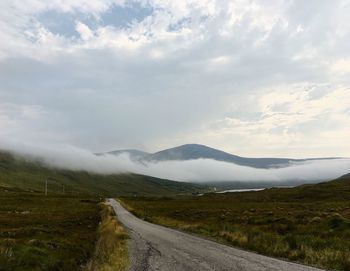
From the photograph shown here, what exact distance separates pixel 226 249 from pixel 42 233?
18338 mm

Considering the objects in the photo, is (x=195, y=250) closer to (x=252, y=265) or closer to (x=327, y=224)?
(x=252, y=265)

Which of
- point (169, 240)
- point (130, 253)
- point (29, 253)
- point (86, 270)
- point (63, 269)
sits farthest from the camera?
point (169, 240)

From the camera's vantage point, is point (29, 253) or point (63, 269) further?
point (29, 253)

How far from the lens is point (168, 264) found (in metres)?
20.7

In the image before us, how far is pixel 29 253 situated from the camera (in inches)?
858

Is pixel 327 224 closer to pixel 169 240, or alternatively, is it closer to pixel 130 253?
pixel 169 240

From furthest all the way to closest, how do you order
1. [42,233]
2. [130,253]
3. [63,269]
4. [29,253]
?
1. [42,233]
2. [130,253]
3. [29,253]
4. [63,269]

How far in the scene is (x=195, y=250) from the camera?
25.7 metres

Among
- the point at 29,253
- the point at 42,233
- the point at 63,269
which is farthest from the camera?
the point at 42,233

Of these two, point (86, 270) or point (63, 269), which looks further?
point (63, 269)

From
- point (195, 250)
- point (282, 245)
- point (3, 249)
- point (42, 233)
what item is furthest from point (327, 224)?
point (3, 249)

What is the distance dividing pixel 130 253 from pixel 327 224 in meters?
21.4

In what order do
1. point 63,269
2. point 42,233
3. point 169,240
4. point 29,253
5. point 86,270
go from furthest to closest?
point 42,233
point 169,240
point 29,253
point 63,269
point 86,270

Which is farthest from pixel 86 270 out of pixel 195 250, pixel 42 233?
pixel 42 233
